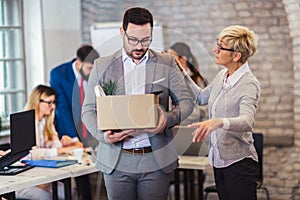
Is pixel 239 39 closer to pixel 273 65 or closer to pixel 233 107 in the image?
pixel 233 107

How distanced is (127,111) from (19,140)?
1.23 m

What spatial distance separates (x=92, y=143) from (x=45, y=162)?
98cm

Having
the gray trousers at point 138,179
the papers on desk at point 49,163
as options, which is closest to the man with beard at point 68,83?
the papers on desk at point 49,163

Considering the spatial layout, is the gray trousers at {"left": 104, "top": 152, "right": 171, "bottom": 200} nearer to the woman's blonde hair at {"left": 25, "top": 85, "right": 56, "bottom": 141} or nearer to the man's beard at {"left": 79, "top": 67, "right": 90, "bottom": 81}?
the woman's blonde hair at {"left": 25, "top": 85, "right": 56, "bottom": 141}

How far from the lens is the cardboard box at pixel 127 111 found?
9.74 ft

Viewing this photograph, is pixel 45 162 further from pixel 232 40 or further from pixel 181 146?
pixel 232 40

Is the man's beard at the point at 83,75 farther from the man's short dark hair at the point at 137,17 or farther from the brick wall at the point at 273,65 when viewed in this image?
the man's short dark hair at the point at 137,17

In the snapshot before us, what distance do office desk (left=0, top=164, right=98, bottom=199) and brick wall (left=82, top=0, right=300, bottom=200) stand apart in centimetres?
200

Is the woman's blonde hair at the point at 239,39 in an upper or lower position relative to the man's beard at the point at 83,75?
upper

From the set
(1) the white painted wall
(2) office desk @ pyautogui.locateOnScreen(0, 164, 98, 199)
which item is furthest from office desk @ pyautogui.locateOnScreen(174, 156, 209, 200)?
(1) the white painted wall

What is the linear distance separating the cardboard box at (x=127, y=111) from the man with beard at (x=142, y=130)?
0.03 m

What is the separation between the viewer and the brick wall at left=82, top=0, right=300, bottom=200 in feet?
19.0

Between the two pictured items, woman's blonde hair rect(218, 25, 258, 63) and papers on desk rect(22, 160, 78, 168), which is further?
papers on desk rect(22, 160, 78, 168)

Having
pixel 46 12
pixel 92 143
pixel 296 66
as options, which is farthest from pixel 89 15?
pixel 92 143
